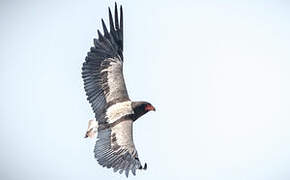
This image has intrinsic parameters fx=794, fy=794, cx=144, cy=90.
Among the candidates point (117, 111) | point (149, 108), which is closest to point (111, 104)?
point (117, 111)

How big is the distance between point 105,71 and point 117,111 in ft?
4.35

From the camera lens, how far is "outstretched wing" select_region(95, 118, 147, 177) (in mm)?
22047

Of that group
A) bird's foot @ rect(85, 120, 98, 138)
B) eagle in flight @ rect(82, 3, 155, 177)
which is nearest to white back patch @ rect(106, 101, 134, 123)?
eagle in flight @ rect(82, 3, 155, 177)

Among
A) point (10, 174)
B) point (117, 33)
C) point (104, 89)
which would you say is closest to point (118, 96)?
point (104, 89)

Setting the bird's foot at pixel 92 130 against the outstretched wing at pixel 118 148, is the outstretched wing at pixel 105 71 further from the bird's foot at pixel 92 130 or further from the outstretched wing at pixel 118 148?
the outstretched wing at pixel 118 148

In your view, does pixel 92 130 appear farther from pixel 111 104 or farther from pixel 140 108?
pixel 140 108

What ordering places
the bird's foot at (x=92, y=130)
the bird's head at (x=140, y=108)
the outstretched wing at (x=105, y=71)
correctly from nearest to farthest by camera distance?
1. the bird's foot at (x=92, y=130)
2. the bird's head at (x=140, y=108)
3. the outstretched wing at (x=105, y=71)

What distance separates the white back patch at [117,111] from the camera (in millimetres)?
22516

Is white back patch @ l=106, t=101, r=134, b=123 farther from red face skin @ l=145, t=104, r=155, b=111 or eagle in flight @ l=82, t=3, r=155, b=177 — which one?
red face skin @ l=145, t=104, r=155, b=111

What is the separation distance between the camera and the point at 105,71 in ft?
75.9

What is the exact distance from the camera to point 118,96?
75.0 feet

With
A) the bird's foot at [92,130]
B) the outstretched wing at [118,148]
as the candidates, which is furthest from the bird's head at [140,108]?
the bird's foot at [92,130]

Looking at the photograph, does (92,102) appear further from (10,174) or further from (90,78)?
(10,174)

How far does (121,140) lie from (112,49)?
2823 mm
